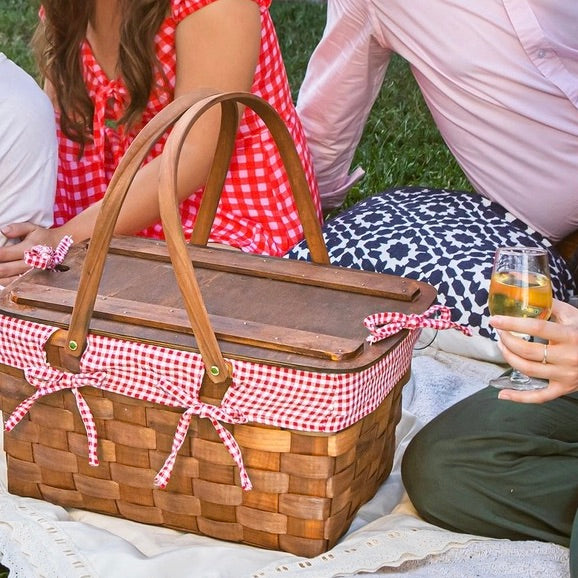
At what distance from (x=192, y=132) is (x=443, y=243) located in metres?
0.60

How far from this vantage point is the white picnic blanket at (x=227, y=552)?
1.67m

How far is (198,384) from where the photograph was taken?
161 centimetres

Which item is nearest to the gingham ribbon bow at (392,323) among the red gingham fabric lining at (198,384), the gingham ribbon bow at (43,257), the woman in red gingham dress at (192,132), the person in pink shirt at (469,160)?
the red gingham fabric lining at (198,384)

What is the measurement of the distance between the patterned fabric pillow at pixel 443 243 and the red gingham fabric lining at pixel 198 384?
65 cm

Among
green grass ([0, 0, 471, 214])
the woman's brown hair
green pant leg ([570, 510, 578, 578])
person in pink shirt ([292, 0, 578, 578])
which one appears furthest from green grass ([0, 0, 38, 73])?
green pant leg ([570, 510, 578, 578])

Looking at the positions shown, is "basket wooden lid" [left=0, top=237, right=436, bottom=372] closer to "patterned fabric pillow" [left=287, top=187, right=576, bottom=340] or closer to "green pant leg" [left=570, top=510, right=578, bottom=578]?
"green pant leg" [left=570, top=510, right=578, bottom=578]

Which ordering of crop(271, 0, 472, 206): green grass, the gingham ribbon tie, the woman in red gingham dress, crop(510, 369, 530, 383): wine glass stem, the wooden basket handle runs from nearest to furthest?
the wooden basket handle, crop(510, 369, 530, 383): wine glass stem, the woman in red gingham dress, the gingham ribbon tie, crop(271, 0, 472, 206): green grass

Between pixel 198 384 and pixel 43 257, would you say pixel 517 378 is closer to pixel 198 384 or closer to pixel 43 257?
pixel 198 384

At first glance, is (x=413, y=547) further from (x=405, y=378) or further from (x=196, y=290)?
(x=196, y=290)

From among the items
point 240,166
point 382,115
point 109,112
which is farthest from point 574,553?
point 382,115

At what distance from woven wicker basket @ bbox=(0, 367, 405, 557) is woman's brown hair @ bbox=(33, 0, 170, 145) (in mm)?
858

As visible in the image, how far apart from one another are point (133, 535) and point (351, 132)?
1.45 m

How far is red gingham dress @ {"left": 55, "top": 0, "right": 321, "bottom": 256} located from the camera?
98.6 inches

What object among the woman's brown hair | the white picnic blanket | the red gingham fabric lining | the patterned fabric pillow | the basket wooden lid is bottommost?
the white picnic blanket
